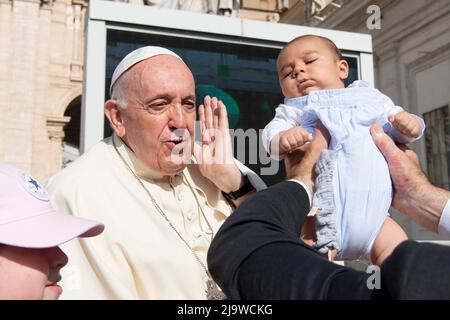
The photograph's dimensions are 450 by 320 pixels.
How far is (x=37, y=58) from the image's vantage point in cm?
1680

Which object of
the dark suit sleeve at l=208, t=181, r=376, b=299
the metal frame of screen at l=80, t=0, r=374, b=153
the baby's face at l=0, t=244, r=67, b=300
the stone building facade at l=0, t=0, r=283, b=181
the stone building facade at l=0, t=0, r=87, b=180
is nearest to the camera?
the dark suit sleeve at l=208, t=181, r=376, b=299

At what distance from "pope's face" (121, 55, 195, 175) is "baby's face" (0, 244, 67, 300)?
0.82 metres

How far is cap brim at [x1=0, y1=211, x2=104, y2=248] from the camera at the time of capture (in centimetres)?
117

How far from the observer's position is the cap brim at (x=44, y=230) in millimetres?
1171

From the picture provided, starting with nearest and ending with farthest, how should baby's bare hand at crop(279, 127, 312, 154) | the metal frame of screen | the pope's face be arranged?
baby's bare hand at crop(279, 127, 312, 154)
the pope's face
the metal frame of screen

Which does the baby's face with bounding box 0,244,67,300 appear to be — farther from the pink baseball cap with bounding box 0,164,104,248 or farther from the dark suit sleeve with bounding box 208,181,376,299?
the dark suit sleeve with bounding box 208,181,376,299

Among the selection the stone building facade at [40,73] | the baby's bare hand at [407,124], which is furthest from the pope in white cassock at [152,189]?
the stone building facade at [40,73]

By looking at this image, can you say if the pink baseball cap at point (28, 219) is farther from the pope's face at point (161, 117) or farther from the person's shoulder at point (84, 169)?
the pope's face at point (161, 117)

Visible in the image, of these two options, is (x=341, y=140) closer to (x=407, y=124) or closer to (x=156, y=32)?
(x=407, y=124)

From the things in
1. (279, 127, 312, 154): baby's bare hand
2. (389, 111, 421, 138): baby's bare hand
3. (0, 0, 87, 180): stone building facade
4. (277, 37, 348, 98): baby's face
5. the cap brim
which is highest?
(0, 0, 87, 180): stone building facade

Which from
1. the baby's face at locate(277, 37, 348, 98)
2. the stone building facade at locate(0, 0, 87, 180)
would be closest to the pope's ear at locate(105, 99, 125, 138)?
the baby's face at locate(277, 37, 348, 98)

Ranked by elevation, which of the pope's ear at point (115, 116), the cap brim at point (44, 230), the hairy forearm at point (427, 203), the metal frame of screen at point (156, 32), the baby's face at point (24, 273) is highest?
the metal frame of screen at point (156, 32)

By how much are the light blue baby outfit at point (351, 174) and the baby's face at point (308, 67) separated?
0.11 metres

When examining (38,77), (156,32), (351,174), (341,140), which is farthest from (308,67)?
(38,77)
